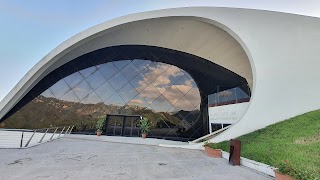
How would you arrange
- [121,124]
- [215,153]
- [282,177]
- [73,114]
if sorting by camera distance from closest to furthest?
[282,177]
[215,153]
[121,124]
[73,114]

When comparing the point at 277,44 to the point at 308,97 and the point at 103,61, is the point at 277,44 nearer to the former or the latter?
the point at 308,97

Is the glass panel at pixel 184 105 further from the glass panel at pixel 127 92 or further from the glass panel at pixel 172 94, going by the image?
the glass panel at pixel 127 92

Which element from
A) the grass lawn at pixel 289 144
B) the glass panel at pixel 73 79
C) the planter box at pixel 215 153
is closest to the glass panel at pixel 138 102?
the glass panel at pixel 73 79

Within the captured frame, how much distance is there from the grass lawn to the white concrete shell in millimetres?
1004

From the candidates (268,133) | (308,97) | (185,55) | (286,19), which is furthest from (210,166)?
(185,55)

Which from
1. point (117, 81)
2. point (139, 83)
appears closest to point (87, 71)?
point (117, 81)

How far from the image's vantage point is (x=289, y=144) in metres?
6.83

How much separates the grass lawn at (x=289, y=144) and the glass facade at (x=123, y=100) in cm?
685

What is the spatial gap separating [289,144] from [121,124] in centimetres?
1220

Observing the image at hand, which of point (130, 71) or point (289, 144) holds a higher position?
point (130, 71)

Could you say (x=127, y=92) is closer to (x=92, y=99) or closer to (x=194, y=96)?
(x=92, y=99)

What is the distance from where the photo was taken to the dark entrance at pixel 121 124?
1613cm

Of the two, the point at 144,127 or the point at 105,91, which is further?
the point at 105,91

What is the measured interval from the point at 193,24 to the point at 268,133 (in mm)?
9863
